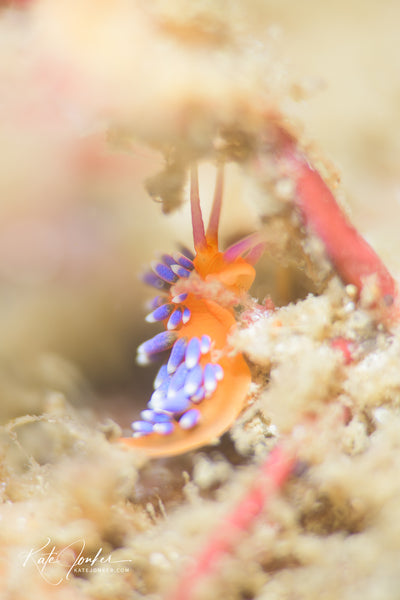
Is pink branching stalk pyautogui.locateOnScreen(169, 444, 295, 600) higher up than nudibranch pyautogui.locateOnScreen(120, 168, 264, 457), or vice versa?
nudibranch pyautogui.locateOnScreen(120, 168, 264, 457)

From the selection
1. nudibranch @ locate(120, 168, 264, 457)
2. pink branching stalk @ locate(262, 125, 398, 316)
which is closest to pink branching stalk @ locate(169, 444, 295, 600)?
nudibranch @ locate(120, 168, 264, 457)

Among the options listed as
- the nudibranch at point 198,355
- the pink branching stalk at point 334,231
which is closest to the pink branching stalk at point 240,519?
the nudibranch at point 198,355

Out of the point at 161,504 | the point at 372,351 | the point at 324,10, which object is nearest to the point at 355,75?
the point at 324,10

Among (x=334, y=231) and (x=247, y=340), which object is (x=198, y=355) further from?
(x=334, y=231)

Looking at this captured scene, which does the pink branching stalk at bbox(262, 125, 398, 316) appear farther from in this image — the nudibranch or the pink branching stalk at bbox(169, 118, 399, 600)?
the nudibranch

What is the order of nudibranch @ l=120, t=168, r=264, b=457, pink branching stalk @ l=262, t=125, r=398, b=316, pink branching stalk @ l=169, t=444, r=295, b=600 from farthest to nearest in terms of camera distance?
nudibranch @ l=120, t=168, r=264, b=457
pink branching stalk @ l=262, t=125, r=398, b=316
pink branching stalk @ l=169, t=444, r=295, b=600

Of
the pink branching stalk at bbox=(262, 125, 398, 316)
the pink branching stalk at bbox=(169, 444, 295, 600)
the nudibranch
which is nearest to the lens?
the pink branching stalk at bbox=(169, 444, 295, 600)
